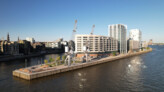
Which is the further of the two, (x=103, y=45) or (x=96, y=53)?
(x=103, y=45)

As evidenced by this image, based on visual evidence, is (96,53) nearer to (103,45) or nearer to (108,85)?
(103,45)

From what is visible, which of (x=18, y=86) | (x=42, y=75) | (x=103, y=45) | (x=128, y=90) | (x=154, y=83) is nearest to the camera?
(x=128, y=90)

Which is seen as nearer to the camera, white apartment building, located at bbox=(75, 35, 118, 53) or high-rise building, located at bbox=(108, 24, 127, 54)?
white apartment building, located at bbox=(75, 35, 118, 53)

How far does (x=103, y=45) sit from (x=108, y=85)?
75.4 metres

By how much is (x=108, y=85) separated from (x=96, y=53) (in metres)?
65.0

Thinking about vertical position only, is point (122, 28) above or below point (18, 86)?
above

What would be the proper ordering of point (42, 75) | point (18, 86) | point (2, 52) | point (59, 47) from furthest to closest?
point (59, 47) < point (2, 52) < point (42, 75) < point (18, 86)

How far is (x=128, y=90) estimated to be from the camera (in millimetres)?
33812

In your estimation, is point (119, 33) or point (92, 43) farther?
point (119, 33)

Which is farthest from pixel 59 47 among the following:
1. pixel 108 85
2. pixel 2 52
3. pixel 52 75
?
pixel 108 85

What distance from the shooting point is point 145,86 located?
121 ft

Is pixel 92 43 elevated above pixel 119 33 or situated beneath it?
situated beneath

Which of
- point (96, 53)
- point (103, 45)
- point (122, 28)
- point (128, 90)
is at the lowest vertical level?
point (128, 90)

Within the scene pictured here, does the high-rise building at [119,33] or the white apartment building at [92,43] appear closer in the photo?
the white apartment building at [92,43]
